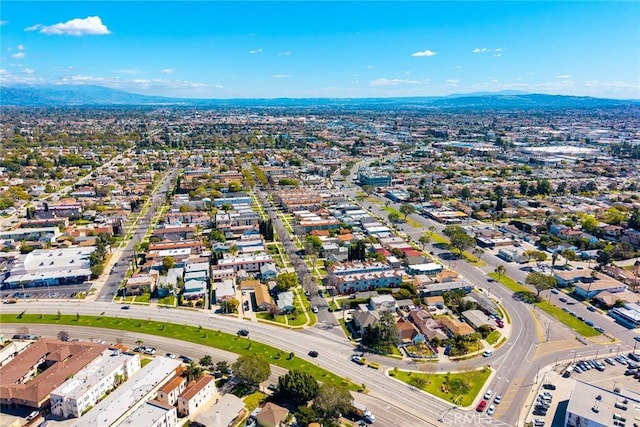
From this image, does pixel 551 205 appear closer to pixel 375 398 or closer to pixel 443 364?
pixel 443 364

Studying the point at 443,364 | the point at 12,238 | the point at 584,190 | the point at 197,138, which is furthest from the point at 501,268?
the point at 197,138

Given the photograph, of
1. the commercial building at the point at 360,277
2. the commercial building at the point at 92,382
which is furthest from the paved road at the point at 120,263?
the commercial building at the point at 360,277

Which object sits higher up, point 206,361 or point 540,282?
point 540,282

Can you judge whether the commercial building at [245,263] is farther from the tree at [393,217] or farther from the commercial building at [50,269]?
the tree at [393,217]

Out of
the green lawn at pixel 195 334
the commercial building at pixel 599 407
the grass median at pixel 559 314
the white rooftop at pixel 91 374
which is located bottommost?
the green lawn at pixel 195 334

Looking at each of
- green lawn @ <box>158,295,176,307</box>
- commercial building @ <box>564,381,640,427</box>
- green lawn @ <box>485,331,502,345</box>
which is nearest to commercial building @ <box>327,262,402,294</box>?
green lawn @ <box>485,331,502,345</box>

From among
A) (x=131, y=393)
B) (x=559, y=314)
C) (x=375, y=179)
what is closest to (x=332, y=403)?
(x=131, y=393)

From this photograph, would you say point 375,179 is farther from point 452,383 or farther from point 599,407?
point 599,407
